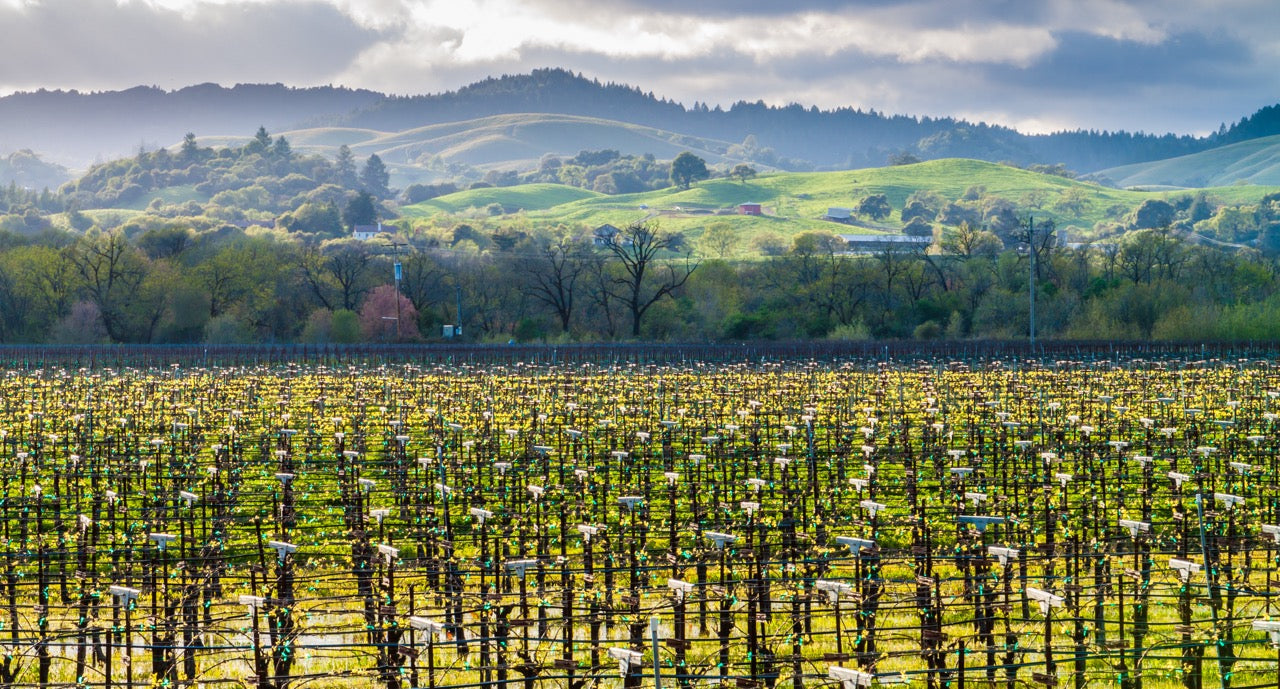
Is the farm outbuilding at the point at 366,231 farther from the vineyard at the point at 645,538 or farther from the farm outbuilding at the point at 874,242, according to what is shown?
the vineyard at the point at 645,538

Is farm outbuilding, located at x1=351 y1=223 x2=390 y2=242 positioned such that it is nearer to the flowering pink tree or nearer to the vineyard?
the flowering pink tree

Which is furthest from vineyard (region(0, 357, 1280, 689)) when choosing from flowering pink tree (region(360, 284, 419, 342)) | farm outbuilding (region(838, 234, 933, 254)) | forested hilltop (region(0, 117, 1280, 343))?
farm outbuilding (region(838, 234, 933, 254))

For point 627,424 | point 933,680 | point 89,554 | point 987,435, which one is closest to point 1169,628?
point 933,680

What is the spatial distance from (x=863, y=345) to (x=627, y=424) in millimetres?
36455

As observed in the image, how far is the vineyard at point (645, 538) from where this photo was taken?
14.3 metres

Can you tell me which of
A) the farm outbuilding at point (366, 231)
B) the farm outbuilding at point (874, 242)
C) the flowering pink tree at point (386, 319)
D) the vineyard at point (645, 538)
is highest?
the farm outbuilding at point (366, 231)

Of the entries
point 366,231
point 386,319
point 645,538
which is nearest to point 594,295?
point 386,319

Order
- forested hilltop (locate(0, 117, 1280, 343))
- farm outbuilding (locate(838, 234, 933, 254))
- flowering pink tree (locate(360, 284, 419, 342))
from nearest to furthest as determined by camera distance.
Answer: forested hilltop (locate(0, 117, 1280, 343))
flowering pink tree (locate(360, 284, 419, 342))
farm outbuilding (locate(838, 234, 933, 254))

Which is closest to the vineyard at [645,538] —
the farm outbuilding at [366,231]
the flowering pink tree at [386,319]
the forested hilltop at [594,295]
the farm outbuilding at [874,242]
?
the forested hilltop at [594,295]

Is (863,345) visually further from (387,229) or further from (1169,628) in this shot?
(387,229)

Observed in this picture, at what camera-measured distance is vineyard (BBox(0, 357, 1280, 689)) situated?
1426 cm

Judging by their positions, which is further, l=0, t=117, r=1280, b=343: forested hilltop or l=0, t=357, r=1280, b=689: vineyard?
l=0, t=117, r=1280, b=343: forested hilltop

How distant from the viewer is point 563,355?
65875 mm

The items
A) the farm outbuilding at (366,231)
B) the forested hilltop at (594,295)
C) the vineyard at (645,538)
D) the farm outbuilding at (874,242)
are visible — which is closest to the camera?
the vineyard at (645,538)
